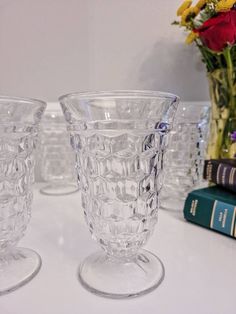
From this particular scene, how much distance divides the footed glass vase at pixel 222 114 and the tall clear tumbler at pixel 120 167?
39cm

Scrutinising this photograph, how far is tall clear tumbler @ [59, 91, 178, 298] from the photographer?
0.34 meters

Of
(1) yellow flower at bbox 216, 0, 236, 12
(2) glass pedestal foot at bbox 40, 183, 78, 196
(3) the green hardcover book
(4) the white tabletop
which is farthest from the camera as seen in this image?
(2) glass pedestal foot at bbox 40, 183, 78, 196

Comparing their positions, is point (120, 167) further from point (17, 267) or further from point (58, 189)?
point (58, 189)

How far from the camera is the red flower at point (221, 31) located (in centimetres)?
61

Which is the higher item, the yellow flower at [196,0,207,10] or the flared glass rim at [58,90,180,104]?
the yellow flower at [196,0,207,10]

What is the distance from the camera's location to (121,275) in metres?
0.37

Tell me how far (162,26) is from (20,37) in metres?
0.43

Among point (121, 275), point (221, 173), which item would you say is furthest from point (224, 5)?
point (121, 275)

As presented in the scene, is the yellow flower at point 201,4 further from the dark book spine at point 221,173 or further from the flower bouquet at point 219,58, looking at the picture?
the dark book spine at point 221,173

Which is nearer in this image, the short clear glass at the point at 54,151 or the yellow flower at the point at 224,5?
the yellow flower at the point at 224,5

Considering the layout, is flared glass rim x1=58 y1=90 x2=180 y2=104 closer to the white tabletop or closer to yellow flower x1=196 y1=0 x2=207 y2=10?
the white tabletop

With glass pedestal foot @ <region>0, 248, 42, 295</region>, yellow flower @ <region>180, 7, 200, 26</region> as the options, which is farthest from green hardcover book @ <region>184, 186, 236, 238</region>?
yellow flower @ <region>180, 7, 200, 26</region>

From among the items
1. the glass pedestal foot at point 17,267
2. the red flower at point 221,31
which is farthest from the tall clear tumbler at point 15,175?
the red flower at point 221,31

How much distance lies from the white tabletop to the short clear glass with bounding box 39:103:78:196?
0.70 feet
